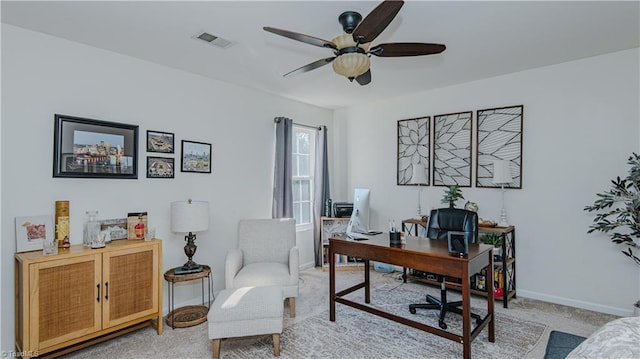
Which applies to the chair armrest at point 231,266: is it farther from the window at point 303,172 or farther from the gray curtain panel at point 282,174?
→ the window at point 303,172

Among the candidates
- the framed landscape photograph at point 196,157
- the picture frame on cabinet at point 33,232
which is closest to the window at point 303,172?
the framed landscape photograph at point 196,157

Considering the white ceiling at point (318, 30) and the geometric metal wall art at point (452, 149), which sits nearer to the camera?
the white ceiling at point (318, 30)

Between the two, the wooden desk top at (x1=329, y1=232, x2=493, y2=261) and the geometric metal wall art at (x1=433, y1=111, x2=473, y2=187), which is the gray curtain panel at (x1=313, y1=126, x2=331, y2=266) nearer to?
the geometric metal wall art at (x1=433, y1=111, x2=473, y2=187)

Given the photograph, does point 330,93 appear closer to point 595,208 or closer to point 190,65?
point 190,65

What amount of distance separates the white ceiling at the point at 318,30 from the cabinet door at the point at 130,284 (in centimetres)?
182

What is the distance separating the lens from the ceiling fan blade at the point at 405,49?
2.10 m

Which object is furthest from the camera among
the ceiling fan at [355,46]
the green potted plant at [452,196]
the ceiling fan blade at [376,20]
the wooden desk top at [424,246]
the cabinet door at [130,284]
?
the green potted plant at [452,196]

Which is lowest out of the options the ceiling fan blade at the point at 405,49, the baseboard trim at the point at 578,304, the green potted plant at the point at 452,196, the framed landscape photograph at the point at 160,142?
the baseboard trim at the point at 578,304

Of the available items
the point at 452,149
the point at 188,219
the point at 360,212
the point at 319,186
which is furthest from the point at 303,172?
the point at 188,219

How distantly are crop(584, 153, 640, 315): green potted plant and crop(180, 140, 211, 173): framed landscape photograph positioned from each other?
403 centimetres

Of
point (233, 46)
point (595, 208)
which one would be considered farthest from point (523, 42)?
point (233, 46)

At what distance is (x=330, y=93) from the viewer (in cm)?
442

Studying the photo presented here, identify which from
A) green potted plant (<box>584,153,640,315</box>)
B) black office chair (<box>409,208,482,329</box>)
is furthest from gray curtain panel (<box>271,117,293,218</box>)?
green potted plant (<box>584,153,640,315</box>)

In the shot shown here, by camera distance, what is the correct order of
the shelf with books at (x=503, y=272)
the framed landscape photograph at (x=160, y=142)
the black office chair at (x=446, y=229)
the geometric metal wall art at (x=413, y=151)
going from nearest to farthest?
the black office chair at (x=446, y=229), the framed landscape photograph at (x=160, y=142), the shelf with books at (x=503, y=272), the geometric metal wall art at (x=413, y=151)
